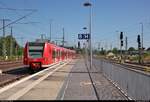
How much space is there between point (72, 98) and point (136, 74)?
2.91 meters

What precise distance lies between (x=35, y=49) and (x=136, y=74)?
87.7 ft

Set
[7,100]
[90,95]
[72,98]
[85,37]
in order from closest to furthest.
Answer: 1. [7,100]
2. [72,98]
3. [90,95]
4. [85,37]

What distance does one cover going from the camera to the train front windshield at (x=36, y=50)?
40531mm

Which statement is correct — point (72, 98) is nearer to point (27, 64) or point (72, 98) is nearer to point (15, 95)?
point (15, 95)

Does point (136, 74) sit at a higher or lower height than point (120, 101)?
higher

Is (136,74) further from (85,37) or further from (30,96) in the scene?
(85,37)

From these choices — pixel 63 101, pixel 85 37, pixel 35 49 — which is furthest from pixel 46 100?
pixel 85 37

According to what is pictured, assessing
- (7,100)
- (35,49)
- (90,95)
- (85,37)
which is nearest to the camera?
(7,100)

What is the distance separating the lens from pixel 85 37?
154ft

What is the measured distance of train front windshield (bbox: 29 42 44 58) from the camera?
1596 inches

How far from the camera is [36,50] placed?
133ft

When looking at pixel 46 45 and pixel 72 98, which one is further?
pixel 46 45

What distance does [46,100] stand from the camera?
15258 millimetres

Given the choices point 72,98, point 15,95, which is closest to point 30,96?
point 15,95
